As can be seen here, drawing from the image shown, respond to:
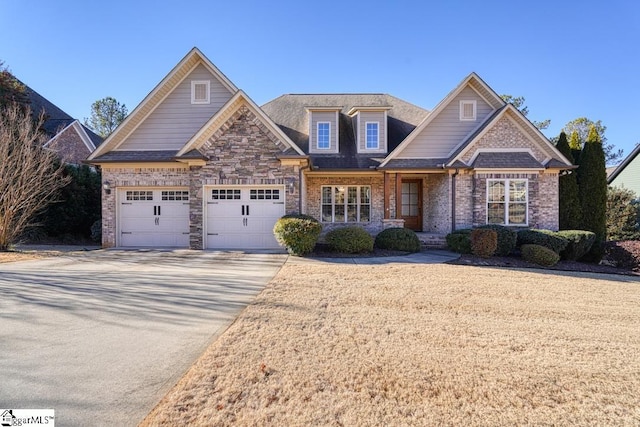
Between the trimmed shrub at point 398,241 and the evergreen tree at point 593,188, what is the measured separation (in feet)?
28.3

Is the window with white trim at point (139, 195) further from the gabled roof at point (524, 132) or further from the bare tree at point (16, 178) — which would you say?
the gabled roof at point (524, 132)

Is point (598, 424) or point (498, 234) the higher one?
point (498, 234)

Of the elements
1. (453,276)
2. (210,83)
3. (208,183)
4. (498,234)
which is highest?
(210,83)

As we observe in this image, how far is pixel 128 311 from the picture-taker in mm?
5348

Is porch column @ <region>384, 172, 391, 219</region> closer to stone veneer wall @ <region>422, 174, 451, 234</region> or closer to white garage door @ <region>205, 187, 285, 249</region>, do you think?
stone veneer wall @ <region>422, 174, 451, 234</region>

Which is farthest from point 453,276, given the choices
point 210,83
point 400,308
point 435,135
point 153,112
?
point 153,112

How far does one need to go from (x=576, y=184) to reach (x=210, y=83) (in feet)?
56.6

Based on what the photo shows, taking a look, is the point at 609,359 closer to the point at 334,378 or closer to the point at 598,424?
the point at 598,424

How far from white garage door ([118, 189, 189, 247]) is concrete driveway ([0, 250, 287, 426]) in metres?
4.57

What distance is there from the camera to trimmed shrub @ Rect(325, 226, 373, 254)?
467 inches

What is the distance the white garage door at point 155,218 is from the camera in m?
13.7

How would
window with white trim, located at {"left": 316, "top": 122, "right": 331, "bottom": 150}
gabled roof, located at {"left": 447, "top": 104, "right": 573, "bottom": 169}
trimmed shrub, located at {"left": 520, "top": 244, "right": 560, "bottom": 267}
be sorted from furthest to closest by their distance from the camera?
1. window with white trim, located at {"left": 316, "top": 122, "right": 331, "bottom": 150}
2. gabled roof, located at {"left": 447, "top": 104, "right": 573, "bottom": 169}
3. trimmed shrub, located at {"left": 520, "top": 244, "right": 560, "bottom": 267}

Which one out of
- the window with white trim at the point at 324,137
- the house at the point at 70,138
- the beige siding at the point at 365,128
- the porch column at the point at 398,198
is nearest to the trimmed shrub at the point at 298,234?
the porch column at the point at 398,198

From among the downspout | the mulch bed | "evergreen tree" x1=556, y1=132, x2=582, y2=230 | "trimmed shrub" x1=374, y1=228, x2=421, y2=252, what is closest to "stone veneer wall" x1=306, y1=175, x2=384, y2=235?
"trimmed shrub" x1=374, y1=228, x2=421, y2=252
